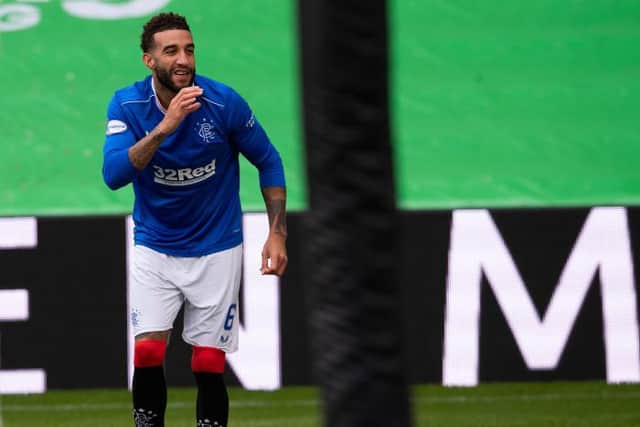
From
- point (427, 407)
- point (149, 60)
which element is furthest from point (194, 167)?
point (427, 407)

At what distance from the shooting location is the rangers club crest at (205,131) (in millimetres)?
6020

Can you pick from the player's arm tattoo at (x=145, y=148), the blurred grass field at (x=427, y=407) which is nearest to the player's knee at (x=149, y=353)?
the player's arm tattoo at (x=145, y=148)

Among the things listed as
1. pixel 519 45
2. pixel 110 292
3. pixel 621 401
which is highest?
pixel 519 45

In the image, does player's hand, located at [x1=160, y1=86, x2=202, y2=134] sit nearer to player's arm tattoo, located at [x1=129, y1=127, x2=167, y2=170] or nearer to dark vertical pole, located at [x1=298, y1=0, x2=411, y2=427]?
player's arm tattoo, located at [x1=129, y1=127, x2=167, y2=170]

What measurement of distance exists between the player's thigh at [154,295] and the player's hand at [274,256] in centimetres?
43

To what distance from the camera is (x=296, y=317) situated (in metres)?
9.04

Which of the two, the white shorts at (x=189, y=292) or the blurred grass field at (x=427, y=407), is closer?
the white shorts at (x=189, y=292)

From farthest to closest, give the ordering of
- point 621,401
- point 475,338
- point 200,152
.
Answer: point 475,338 < point 621,401 < point 200,152

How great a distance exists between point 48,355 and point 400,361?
6.87 m

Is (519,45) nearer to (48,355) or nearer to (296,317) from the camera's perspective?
(296,317)

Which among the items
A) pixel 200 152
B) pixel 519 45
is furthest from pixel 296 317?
pixel 200 152

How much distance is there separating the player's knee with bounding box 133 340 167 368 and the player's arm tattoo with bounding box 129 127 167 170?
0.73 meters

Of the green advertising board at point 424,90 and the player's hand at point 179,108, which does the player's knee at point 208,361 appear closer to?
the player's hand at point 179,108

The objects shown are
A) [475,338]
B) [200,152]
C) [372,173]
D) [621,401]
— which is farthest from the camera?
[475,338]
